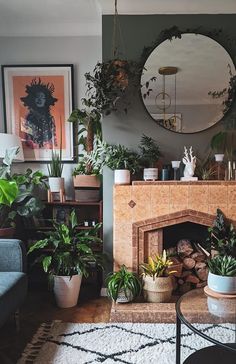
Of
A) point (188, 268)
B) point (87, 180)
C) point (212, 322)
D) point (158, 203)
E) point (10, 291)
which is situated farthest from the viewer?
point (87, 180)

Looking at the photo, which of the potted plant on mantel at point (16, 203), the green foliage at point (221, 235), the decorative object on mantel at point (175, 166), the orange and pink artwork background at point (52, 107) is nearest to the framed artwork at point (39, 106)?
the orange and pink artwork background at point (52, 107)

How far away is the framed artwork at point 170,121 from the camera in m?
2.85

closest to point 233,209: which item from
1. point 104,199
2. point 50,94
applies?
point 104,199

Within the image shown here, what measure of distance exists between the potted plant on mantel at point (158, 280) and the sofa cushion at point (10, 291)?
96cm

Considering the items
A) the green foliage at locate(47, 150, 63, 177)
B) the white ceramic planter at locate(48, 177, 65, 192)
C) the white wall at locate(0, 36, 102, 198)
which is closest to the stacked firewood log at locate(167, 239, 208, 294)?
the white ceramic planter at locate(48, 177, 65, 192)

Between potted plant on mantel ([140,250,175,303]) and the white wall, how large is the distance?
1.82m

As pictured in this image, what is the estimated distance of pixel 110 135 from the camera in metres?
2.89

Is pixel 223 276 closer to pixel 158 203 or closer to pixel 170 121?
pixel 158 203

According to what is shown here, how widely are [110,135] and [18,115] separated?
1.08 meters

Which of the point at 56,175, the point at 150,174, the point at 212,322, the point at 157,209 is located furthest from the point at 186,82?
the point at 212,322

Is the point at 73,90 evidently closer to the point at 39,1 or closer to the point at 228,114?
the point at 39,1

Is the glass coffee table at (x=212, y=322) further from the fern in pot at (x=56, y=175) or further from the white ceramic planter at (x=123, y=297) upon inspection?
the fern in pot at (x=56, y=175)

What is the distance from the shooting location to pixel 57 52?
3293 millimetres

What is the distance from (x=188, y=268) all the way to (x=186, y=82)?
163 centimetres
